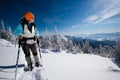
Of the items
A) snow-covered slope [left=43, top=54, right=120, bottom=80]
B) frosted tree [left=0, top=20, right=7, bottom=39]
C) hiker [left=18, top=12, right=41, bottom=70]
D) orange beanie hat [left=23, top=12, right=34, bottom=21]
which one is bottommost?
snow-covered slope [left=43, top=54, right=120, bottom=80]

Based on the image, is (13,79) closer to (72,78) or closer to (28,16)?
(72,78)

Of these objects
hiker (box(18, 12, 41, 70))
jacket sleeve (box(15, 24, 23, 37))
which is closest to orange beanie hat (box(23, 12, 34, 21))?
hiker (box(18, 12, 41, 70))

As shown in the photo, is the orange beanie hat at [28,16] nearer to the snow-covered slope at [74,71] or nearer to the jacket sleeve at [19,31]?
the jacket sleeve at [19,31]

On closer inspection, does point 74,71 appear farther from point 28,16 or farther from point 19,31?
point 28,16

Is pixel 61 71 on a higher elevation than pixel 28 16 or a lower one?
lower

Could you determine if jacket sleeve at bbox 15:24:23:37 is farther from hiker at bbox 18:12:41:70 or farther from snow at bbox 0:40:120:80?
snow at bbox 0:40:120:80

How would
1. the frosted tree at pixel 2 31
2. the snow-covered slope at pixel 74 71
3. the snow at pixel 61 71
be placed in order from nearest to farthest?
the snow at pixel 61 71, the snow-covered slope at pixel 74 71, the frosted tree at pixel 2 31

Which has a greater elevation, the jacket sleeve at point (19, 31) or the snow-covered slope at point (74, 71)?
the jacket sleeve at point (19, 31)

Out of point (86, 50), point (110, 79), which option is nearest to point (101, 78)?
point (110, 79)

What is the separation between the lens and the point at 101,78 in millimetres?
5113

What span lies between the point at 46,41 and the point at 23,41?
73.6 metres

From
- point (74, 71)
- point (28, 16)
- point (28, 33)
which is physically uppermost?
point (28, 16)

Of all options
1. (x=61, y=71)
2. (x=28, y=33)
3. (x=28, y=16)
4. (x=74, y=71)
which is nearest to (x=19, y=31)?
(x=28, y=33)

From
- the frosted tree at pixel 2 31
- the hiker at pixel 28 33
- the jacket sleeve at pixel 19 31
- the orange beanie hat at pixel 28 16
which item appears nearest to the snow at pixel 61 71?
the hiker at pixel 28 33
